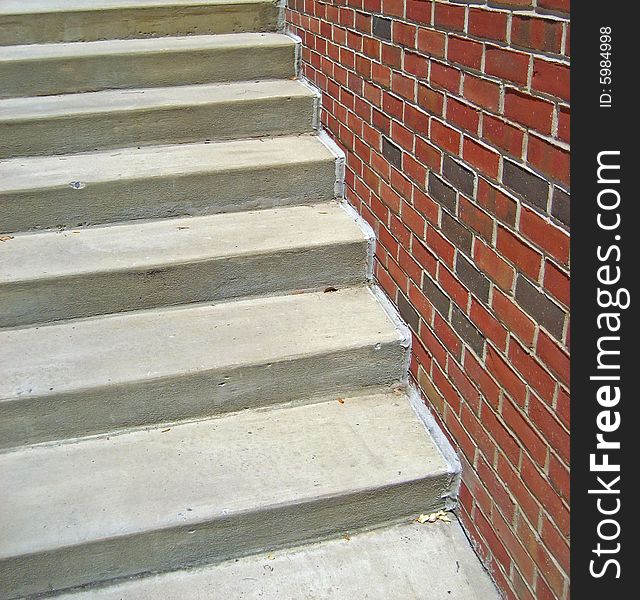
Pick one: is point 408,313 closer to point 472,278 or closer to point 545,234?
point 472,278

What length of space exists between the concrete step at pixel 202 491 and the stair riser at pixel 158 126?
4.66ft

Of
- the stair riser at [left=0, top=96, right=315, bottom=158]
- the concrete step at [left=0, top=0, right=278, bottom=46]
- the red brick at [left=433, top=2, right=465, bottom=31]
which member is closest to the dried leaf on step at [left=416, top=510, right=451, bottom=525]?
the red brick at [left=433, top=2, right=465, bottom=31]

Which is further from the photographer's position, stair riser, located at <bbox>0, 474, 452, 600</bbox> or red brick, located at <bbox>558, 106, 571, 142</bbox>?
stair riser, located at <bbox>0, 474, 452, 600</bbox>

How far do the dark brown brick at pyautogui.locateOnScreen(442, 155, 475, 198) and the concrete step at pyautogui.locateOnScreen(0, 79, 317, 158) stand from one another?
1.40 meters

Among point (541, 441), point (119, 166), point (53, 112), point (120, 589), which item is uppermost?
point (53, 112)

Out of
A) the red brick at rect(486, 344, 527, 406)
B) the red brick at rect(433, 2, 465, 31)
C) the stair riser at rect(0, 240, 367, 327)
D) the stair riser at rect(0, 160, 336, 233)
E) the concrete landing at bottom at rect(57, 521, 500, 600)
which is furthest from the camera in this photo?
the stair riser at rect(0, 160, 336, 233)

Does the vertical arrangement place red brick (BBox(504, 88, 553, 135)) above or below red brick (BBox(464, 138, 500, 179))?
above

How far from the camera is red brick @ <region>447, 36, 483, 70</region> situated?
A: 179 cm

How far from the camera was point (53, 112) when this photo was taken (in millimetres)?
3113

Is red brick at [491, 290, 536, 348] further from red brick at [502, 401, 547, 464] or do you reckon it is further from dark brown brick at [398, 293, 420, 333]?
dark brown brick at [398, 293, 420, 333]

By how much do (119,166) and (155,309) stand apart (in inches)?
27.1

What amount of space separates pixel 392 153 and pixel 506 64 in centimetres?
85

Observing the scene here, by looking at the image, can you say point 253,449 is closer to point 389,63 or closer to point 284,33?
point 389,63

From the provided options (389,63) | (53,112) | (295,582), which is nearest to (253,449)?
(295,582)
